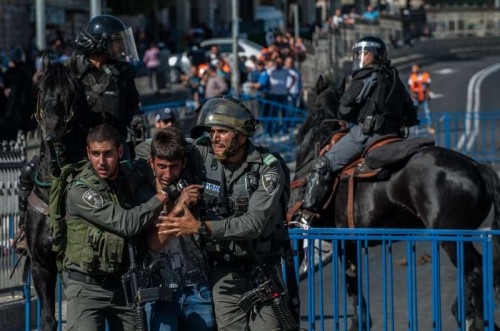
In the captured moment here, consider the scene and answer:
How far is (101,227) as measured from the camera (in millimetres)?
7551

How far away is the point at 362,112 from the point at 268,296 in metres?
4.77

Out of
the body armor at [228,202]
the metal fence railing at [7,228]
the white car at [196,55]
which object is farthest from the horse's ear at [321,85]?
the white car at [196,55]

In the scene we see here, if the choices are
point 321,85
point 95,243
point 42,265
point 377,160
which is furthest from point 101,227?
point 321,85

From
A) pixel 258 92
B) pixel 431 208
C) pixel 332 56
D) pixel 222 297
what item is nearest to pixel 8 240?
pixel 431 208

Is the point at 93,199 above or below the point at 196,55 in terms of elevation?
above

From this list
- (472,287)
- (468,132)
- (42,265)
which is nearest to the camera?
(42,265)

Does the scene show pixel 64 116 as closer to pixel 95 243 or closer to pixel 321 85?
pixel 95 243

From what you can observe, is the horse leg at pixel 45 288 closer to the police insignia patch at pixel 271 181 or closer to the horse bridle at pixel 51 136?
the horse bridle at pixel 51 136

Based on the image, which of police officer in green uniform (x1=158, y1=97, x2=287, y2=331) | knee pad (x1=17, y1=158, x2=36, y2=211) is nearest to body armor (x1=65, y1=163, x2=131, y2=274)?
police officer in green uniform (x1=158, y1=97, x2=287, y2=331)

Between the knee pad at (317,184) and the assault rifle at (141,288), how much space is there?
4.50 m

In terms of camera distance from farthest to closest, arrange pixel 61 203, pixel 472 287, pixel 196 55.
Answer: pixel 196 55
pixel 472 287
pixel 61 203

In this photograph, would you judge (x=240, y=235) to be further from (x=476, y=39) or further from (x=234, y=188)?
(x=476, y=39)

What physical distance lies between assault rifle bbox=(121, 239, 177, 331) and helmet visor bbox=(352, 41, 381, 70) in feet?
16.3

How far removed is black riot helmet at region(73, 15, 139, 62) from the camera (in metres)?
9.96
